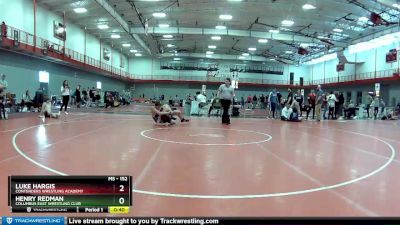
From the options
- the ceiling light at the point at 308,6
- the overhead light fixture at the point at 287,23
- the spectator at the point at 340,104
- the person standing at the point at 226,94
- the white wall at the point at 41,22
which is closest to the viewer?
the person standing at the point at 226,94

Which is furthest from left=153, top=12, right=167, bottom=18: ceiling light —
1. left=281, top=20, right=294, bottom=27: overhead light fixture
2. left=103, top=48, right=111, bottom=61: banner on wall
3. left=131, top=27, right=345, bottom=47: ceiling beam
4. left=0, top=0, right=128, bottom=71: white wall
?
left=103, top=48, right=111, bottom=61: banner on wall

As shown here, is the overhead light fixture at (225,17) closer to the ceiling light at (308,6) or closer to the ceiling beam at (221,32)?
the ceiling beam at (221,32)

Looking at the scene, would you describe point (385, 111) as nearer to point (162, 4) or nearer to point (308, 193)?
point (162, 4)

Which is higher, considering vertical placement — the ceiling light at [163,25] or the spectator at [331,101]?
the ceiling light at [163,25]

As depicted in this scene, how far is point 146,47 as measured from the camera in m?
47.1

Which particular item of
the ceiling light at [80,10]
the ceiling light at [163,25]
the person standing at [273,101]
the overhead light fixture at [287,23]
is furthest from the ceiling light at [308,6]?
the ceiling light at [80,10]

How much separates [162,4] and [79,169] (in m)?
24.4
